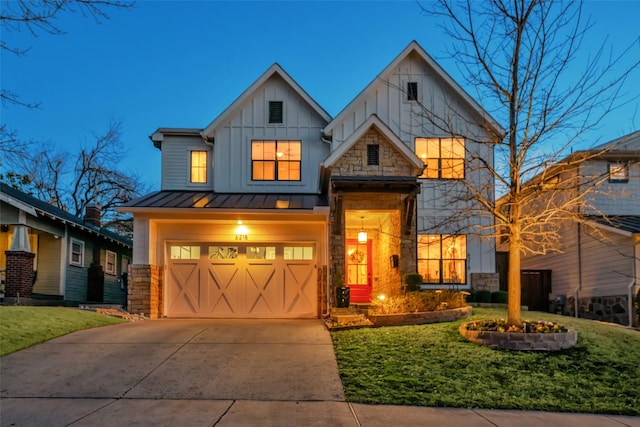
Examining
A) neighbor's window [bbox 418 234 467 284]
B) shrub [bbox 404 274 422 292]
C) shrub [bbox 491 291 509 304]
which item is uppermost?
neighbor's window [bbox 418 234 467 284]

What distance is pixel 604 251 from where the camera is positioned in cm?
1825

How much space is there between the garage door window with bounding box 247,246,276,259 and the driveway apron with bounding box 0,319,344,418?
4.40 meters

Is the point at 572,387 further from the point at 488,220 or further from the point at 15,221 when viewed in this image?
the point at 15,221

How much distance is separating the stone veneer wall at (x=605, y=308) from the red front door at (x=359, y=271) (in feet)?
23.5

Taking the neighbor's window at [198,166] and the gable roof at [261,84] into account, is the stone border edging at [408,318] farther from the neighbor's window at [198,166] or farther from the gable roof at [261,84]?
the neighbor's window at [198,166]

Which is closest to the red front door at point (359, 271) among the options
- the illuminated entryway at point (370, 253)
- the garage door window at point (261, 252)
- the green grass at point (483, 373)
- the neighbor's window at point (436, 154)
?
the illuminated entryway at point (370, 253)

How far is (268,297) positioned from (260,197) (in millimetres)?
3386

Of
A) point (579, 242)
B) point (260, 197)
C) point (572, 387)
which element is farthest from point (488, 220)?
point (572, 387)

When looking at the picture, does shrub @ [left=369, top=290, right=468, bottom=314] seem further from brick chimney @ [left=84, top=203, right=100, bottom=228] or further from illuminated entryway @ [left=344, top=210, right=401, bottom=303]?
brick chimney @ [left=84, top=203, right=100, bottom=228]

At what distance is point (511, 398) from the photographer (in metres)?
8.17

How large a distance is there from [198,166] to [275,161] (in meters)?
2.78

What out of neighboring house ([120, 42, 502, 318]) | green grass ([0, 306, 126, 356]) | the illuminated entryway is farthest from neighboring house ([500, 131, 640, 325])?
green grass ([0, 306, 126, 356])

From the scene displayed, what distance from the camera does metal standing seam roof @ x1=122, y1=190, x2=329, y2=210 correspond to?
16.9 metres

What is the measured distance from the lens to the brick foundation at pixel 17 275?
1764 cm
